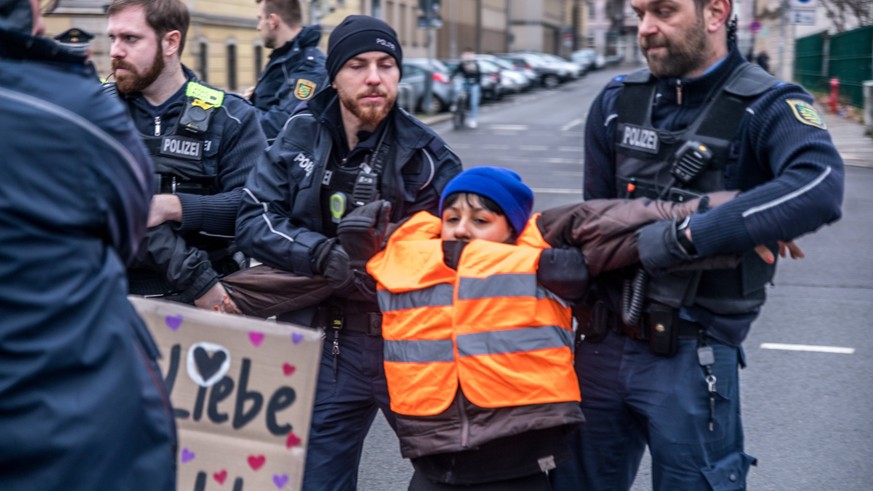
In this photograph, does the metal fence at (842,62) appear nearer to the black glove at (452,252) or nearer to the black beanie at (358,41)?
the black beanie at (358,41)

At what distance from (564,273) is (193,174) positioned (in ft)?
5.17

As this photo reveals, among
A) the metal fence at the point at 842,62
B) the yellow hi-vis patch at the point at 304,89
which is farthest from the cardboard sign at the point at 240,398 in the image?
the metal fence at the point at 842,62

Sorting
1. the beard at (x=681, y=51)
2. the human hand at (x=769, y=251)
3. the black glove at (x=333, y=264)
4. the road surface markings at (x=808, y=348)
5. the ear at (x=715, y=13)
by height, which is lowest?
the road surface markings at (x=808, y=348)

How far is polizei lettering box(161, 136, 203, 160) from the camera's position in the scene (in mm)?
3975

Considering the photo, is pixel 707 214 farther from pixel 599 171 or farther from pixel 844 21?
pixel 844 21

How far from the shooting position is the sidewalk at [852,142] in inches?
715

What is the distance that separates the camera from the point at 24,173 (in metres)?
1.97

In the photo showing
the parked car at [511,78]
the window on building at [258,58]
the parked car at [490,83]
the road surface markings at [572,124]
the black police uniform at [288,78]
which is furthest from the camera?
the parked car at [511,78]

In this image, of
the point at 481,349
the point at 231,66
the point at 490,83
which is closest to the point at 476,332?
the point at 481,349

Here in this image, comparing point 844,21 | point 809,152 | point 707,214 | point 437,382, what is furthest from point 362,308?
point 844,21

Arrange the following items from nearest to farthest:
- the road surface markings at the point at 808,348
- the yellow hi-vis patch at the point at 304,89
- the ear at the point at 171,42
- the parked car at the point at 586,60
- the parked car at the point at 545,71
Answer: the ear at the point at 171,42, the yellow hi-vis patch at the point at 304,89, the road surface markings at the point at 808,348, the parked car at the point at 545,71, the parked car at the point at 586,60

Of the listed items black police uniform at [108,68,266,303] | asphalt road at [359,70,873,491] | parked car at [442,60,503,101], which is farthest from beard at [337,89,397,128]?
parked car at [442,60,503,101]

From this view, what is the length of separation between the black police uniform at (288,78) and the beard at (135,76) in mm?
2425

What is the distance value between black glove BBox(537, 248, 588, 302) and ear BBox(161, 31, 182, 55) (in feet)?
5.69
